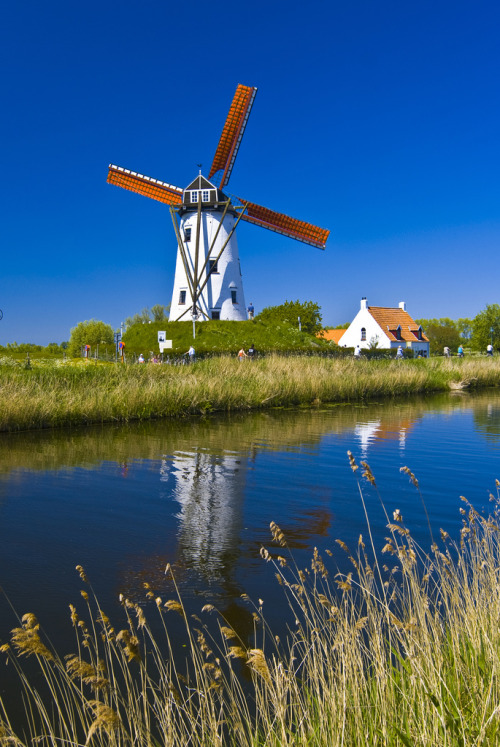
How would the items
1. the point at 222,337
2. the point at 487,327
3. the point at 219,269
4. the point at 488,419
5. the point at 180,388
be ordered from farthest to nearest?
1. the point at 487,327
2. the point at 219,269
3. the point at 222,337
4. the point at 180,388
5. the point at 488,419

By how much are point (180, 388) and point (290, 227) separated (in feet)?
93.6

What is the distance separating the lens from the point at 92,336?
65.2 m

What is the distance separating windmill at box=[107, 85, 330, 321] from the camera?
41094 mm

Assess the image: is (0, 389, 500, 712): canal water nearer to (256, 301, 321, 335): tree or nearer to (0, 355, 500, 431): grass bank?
(0, 355, 500, 431): grass bank

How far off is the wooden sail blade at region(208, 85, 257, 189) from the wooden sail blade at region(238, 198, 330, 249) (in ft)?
10.8

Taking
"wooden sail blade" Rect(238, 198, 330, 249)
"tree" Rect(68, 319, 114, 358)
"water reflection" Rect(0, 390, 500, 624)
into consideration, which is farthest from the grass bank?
"tree" Rect(68, 319, 114, 358)

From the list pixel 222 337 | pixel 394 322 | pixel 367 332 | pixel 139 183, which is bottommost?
pixel 222 337

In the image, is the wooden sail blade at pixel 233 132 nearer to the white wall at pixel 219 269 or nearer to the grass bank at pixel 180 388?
the white wall at pixel 219 269

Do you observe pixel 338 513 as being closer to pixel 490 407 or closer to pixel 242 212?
pixel 490 407

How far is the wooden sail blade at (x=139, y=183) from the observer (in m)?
43.1

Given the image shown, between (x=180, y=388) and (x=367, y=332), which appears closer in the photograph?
(x=180, y=388)

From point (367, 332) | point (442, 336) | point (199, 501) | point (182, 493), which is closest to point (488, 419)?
point (182, 493)

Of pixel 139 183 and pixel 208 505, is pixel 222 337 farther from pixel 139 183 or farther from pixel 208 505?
pixel 208 505

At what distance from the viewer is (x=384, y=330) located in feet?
204
